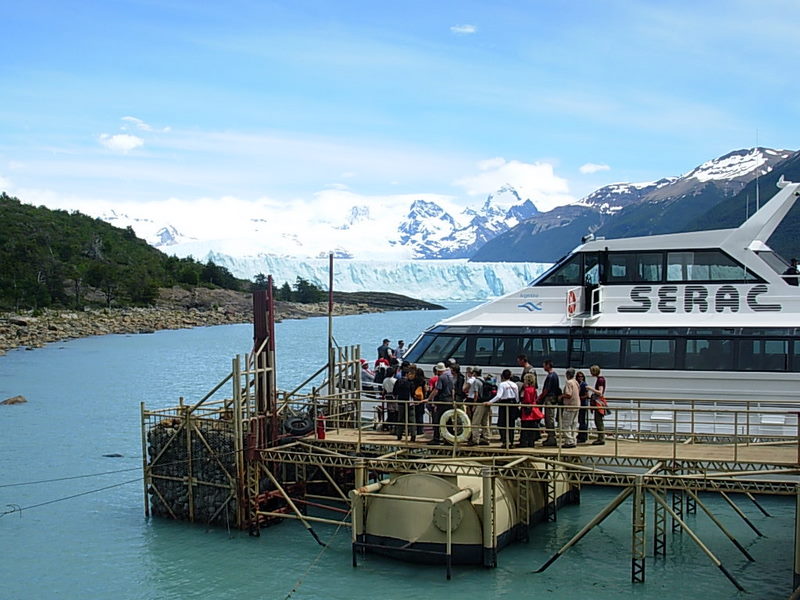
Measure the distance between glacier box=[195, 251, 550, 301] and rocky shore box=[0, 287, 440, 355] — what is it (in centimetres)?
1852

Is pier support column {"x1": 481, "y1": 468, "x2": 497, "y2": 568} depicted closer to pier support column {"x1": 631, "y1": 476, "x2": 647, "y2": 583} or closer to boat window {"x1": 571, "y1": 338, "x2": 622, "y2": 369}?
pier support column {"x1": 631, "y1": 476, "x2": 647, "y2": 583}

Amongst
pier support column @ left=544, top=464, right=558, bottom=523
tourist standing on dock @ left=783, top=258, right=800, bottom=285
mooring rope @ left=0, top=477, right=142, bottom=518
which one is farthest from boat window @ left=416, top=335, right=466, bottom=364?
mooring rope @ left=0, top=477, right=142, bottom=518

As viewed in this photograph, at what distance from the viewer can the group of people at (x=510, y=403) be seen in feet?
54.5

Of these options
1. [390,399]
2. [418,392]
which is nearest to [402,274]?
[390,399]

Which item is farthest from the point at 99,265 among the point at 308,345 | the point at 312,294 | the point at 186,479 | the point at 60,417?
the point at 186,479

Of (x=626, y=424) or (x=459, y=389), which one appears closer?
(x=459, y=389)

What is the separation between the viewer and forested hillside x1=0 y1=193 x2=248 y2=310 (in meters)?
88.8

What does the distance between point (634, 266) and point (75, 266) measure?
8829 cm

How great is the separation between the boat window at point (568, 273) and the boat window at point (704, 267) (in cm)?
205

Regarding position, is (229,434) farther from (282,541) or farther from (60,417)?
(60,417)

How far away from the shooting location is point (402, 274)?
160m

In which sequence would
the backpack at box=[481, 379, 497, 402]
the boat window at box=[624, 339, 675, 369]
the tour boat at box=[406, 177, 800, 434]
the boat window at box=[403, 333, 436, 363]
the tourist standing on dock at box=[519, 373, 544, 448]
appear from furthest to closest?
the boat window at box=[403, 333, 436, 363] → the boat window at box=[624, 339, 675, 369] → the tour boat at box=[406, 177, 800, 434] → the backpack at box=[481, 379, 497, 402] → the tourist standing on dock at box=[519, 373, 544, 448]

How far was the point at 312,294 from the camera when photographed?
5487 inches

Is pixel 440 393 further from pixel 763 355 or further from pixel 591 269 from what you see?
pixel 763 355
